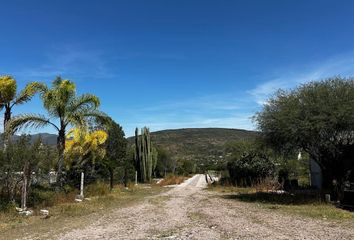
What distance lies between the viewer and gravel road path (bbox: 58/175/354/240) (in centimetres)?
1044

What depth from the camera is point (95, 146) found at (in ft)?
85.9

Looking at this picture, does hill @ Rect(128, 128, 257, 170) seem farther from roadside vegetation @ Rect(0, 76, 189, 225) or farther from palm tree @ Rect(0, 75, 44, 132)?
palm tree @ Rect(0, 75, 44, 132)

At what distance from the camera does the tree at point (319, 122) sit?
57.1 feet

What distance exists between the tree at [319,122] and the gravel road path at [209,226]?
4.38 meters

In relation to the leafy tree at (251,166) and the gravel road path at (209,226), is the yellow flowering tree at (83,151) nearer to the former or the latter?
the gravel road path at (209,226)

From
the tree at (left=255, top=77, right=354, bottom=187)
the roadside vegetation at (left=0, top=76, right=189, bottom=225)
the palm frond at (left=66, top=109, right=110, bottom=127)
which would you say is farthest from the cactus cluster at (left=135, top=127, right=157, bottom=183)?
the tree at (left=255, top=77, right=354, bottom=187)

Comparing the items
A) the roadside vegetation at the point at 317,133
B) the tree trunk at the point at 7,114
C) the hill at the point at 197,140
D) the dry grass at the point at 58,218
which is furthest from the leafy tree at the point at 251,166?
the hill at the point at 197,140

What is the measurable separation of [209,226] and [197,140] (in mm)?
99654

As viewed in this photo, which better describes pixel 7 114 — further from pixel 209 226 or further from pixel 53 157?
pixel 209 226

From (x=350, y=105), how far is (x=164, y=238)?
1122cm

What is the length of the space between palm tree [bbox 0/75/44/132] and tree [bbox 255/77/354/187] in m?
11.5

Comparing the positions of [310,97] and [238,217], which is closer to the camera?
[238,217]

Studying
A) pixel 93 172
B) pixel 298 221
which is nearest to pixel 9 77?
pixel 93 172

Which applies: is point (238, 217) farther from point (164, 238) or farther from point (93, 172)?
point (93, 172)
